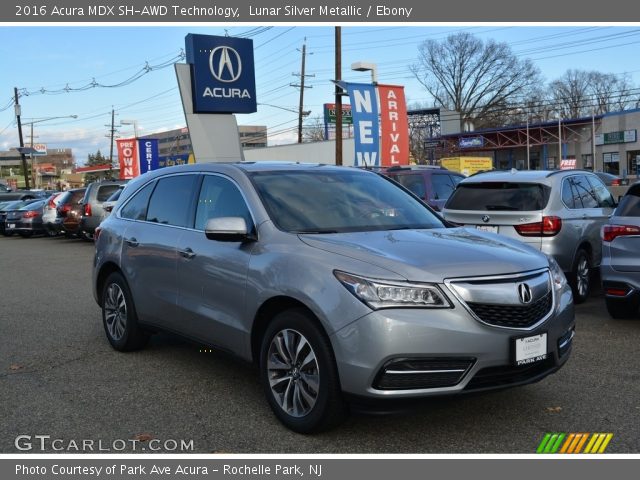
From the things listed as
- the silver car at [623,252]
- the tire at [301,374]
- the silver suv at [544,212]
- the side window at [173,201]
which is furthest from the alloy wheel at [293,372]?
the silver suv at [544,212]

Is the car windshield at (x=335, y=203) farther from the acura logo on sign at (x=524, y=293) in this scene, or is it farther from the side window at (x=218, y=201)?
the acura logo on sign at (x=524, y=293)

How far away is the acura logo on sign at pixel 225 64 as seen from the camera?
747 inches

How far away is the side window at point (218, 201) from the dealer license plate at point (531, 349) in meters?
2.06

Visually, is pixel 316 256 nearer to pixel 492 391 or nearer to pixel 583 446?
pixel 492 391

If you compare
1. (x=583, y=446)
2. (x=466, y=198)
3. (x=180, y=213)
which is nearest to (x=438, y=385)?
(x=583, y=446)

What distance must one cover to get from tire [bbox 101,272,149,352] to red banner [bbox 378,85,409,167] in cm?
1293

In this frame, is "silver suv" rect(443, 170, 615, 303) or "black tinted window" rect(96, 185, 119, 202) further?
"black tinted window" rect(96, 185, 119, 202)

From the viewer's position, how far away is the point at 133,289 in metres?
6.17

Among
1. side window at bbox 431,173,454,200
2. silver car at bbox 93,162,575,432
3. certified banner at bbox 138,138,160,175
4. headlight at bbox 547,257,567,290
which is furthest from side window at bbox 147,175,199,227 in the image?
certified banner at bbox 138,138,160,175

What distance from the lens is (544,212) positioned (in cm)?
828

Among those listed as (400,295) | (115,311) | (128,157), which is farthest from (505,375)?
(128,157)

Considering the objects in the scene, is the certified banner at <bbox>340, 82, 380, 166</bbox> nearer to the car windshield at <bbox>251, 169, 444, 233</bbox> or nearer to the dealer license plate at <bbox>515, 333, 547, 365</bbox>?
the car windshield at <bbox>251, 169, 444, 233</bbox>

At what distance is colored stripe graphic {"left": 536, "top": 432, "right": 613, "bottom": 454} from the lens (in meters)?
4.00

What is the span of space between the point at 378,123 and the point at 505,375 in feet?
49.4
